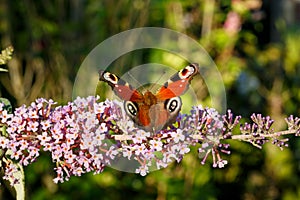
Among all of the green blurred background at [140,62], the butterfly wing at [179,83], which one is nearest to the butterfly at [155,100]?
the butterfly wing at [179,83]

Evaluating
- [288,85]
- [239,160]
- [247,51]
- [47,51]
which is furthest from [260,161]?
[47,51]

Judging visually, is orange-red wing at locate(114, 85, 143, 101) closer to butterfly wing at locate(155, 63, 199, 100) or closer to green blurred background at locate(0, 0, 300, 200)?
butterfly wing at locate(155, 63, 199, 100)

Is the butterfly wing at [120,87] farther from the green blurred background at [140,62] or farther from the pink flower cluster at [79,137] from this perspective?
the green blurred background at [140,62]

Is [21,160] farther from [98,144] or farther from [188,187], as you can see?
[188,187]

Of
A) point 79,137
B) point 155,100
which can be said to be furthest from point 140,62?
point 79,137

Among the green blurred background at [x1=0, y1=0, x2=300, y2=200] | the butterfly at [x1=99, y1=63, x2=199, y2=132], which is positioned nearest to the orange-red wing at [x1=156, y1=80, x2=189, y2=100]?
the butterfly at [x1=99, y1=63, x2=199, y2=132]

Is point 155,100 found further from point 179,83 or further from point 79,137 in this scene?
point 79,137
